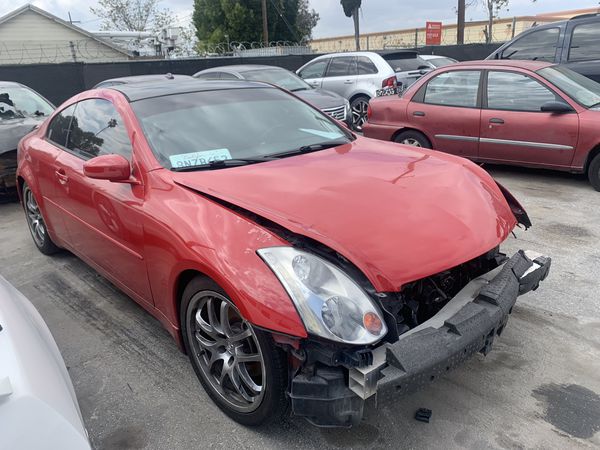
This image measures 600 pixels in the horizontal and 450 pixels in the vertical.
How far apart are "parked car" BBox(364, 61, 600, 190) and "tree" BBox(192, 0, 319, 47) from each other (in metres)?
30.8

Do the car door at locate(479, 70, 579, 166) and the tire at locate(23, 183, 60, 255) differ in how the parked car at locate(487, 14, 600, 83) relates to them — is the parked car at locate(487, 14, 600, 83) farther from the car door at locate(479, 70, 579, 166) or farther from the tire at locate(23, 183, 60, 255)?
the tire at locate(23, 183, 60, 255)

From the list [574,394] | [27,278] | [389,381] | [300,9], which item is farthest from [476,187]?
[300,9]

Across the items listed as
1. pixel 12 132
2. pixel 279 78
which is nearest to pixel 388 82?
pixel 279 78

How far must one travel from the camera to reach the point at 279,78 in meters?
10.0

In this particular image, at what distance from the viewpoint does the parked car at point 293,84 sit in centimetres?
931

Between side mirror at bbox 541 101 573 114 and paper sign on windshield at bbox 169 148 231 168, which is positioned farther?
side mirror at bbox 541 101 573 114

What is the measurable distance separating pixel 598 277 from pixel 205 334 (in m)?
3.03

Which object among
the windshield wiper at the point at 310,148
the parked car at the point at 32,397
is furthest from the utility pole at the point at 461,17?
the parked car at the point at 32,397

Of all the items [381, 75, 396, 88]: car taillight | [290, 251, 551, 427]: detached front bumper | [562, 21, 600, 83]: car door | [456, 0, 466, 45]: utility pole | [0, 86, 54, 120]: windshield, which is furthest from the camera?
[456, 0, 466, 45]: utility pole

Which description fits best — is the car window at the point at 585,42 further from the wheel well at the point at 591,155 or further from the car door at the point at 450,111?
the wheel well at the point at 591,155

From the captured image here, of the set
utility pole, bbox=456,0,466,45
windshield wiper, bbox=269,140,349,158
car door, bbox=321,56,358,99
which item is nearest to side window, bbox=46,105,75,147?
windshield wiper, bbox=269,140,349,158

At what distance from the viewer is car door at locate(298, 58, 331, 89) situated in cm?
1196

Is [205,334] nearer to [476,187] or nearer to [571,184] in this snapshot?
[476,187]

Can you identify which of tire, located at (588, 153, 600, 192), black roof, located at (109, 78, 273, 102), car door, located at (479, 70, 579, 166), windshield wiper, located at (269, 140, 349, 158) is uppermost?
black roof, located at (109, 78, 273, 102)
